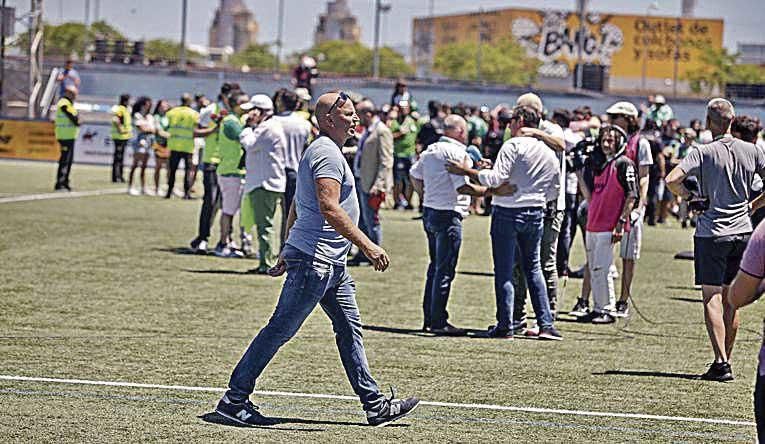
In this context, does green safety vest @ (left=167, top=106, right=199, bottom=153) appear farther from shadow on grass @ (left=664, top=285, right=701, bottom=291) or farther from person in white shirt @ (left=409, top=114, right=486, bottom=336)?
person in white shirt @ (left=409, top=114, right=486, bottom=336)

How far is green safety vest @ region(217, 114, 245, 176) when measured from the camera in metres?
16.8

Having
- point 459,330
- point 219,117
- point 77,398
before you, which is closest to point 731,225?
point 459,330

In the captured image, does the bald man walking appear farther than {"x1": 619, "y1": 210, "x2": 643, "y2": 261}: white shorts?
No

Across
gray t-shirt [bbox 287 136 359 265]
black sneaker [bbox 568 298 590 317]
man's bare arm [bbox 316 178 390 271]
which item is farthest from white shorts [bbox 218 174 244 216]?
man's bare arm [bbox 316 178 390 271]

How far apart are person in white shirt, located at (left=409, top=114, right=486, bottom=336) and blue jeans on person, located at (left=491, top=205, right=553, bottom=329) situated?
437mm

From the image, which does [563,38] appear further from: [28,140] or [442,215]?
[442,215]

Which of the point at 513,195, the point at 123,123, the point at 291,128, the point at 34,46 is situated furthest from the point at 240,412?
the point at 34,46

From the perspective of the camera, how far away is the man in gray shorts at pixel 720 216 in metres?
9.98

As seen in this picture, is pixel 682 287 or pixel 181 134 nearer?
pixel 682 287

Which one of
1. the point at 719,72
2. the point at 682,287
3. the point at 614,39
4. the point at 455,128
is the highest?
the point at 614,39

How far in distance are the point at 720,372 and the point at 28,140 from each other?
3152 cm

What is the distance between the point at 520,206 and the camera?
11570 mm

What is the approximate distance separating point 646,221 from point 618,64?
327 ft

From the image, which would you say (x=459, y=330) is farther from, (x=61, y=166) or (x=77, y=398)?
(x=61, y=166)
